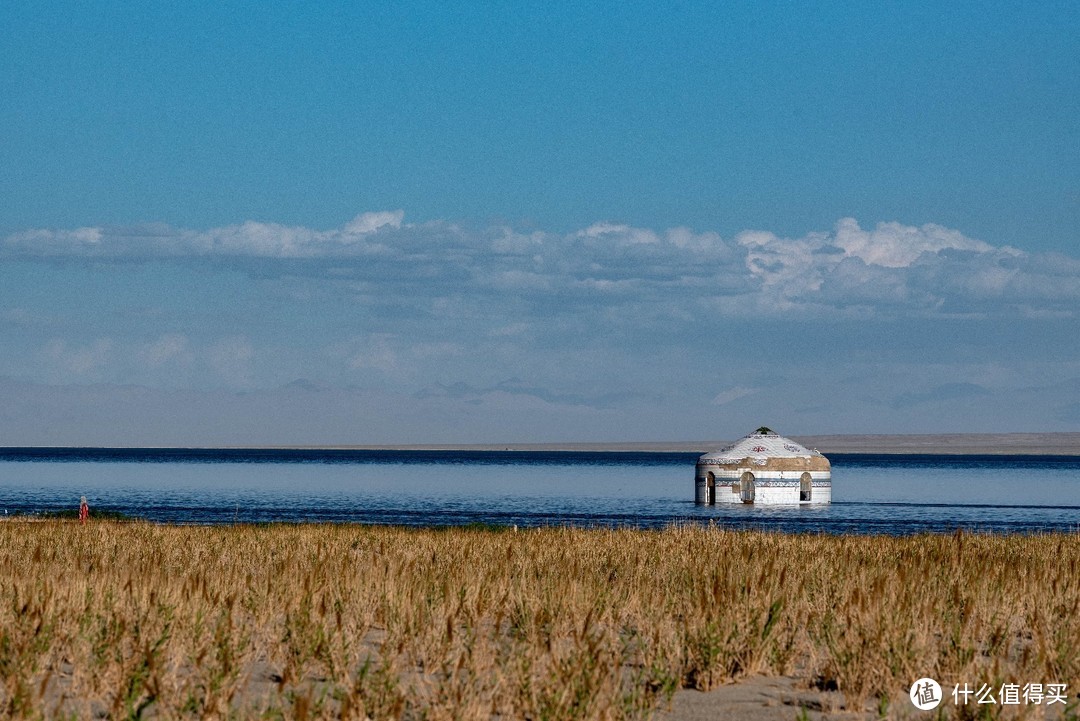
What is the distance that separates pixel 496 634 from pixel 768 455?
51.1 meters

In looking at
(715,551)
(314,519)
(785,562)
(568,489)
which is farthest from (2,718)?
(568,489)

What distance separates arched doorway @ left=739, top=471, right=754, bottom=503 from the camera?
58194mm

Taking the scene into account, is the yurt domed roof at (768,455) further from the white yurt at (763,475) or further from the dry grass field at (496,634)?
the dry grass field at (496,634)

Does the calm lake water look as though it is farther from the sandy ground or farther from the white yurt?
the sandy ground

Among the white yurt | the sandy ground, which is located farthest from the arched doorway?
the sandy ground

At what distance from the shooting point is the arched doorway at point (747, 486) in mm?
58194

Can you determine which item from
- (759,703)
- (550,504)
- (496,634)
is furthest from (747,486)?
(759,703)

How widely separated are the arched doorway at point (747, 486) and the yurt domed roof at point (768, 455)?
0.61 meters

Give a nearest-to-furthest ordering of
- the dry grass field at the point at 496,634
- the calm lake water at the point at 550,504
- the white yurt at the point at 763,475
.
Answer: the dry grass field at the point at 496,634, the calm lake water at the point at 550,504, the white yurt at the point at 763,475

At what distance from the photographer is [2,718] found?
6660 millimetres

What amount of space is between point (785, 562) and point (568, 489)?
78774 millimetres

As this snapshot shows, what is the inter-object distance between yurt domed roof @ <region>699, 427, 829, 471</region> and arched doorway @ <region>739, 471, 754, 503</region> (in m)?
0.61

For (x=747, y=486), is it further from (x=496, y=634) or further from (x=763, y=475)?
(x=496, y=634)

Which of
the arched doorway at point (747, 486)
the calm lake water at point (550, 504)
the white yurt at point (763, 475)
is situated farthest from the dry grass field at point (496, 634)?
the white yurt at point (763, 475)
